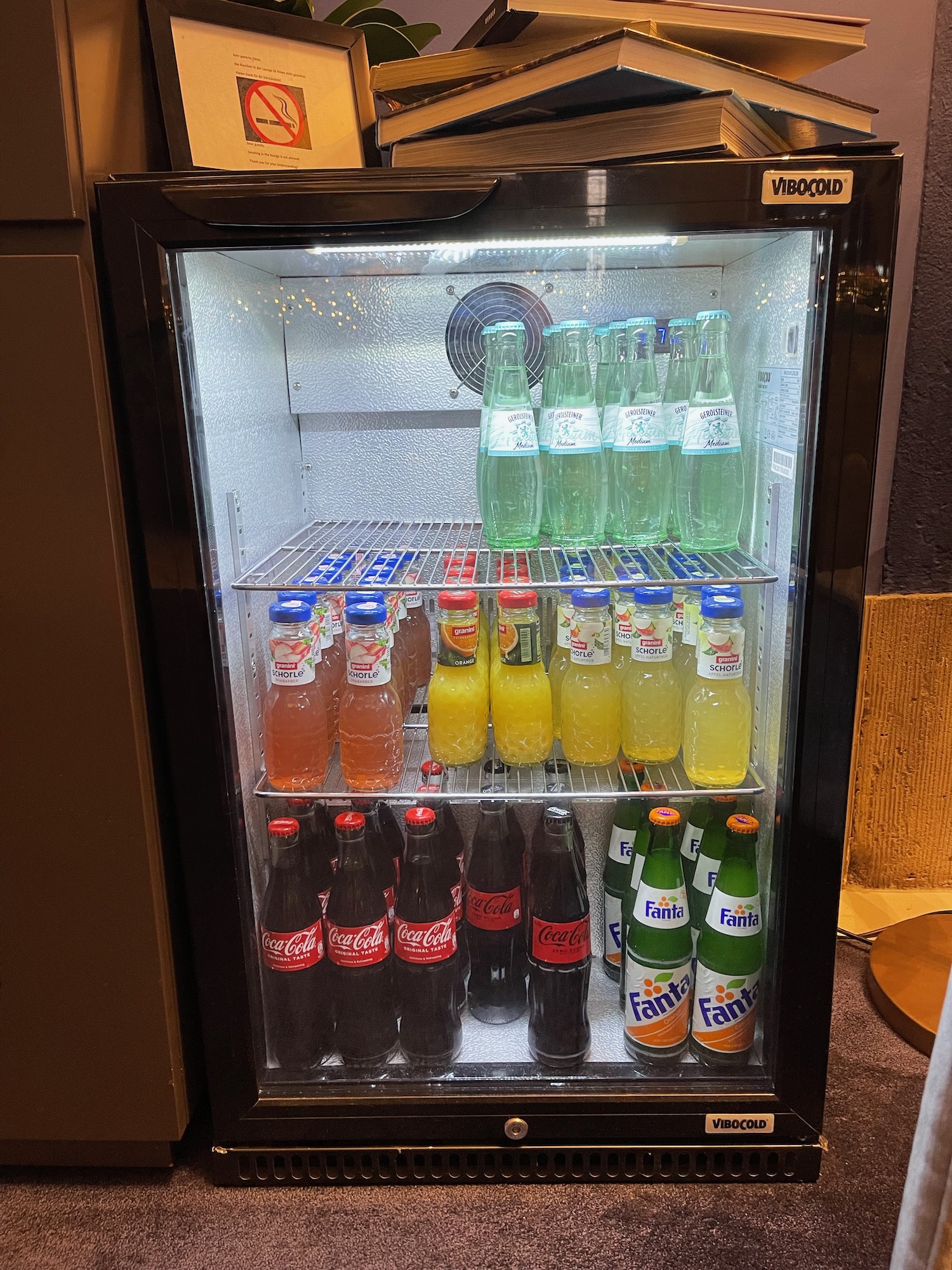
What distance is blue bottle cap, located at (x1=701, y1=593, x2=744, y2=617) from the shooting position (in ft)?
4.34

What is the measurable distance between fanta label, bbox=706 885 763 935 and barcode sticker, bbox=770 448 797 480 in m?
0.66

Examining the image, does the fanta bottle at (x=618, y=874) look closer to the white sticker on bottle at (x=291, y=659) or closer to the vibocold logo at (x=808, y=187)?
the white sticker on bottle at (x=291, y=659)

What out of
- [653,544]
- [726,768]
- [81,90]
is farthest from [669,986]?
[81,90]

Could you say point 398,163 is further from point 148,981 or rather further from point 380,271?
point 148,981

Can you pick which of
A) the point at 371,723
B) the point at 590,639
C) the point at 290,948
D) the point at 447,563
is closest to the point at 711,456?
the point at 590,639

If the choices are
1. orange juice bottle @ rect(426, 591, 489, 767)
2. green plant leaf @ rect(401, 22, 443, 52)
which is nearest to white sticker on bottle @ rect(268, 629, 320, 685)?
orange juice bottle @ rect(426, 591, 489, 767)

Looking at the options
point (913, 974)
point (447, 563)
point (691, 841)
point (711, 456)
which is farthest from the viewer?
point (913, 974)

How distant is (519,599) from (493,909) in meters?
0.56

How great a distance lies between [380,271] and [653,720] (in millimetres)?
913

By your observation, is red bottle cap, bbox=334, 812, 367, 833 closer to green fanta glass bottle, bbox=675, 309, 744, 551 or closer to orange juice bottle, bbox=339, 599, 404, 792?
orange juice bottle, bbox=339, 599, 404, 792

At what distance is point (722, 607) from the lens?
132 cm

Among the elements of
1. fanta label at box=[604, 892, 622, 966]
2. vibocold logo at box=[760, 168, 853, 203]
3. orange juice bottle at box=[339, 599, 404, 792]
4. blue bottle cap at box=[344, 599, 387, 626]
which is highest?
vibocold logo at box=[760, 168, 853, 203]

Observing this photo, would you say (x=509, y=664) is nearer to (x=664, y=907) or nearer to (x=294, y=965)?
(x=664, y=907)

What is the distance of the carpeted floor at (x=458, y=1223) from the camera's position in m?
1.32
